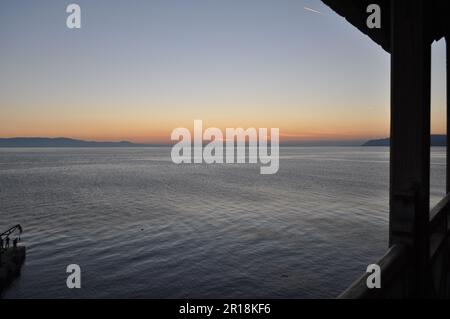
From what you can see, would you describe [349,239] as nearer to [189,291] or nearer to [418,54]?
[189,291]

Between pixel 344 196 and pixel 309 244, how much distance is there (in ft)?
109

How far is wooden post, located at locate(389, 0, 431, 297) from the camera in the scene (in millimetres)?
2641

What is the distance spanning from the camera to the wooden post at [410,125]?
264 centimetres

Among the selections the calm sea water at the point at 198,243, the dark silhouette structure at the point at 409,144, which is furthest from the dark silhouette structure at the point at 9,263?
the dark silhouette structure at the point at 409,144

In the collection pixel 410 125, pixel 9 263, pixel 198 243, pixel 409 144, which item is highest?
pixel 410 125

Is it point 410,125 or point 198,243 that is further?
point 198,243

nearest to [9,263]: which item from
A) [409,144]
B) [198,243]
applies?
[198,243]

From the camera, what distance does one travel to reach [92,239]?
3425 cm

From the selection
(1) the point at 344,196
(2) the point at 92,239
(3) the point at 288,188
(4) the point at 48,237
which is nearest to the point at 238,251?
(2) the point at 92,239

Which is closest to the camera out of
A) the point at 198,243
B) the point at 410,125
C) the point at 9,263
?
the point at 410,125

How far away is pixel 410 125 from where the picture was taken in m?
2.67

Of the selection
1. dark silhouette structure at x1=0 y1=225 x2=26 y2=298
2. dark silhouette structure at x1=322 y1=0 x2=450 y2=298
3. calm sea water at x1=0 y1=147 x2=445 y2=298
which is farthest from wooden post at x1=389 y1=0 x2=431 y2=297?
dark silhouette structure at x1=0 y1=225 x2=26 y2=298

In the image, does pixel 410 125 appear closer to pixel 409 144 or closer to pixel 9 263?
pixel 409 144

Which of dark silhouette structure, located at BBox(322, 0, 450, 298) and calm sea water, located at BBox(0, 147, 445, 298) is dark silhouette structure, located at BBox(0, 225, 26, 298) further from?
dark silhouette structure, located at BBox(322, 0, 450, 298)
